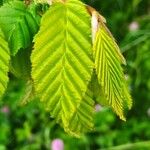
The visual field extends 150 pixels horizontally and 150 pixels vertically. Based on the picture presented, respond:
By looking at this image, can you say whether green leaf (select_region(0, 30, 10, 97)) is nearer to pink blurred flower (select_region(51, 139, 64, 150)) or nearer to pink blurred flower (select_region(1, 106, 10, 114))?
pink blurred flower (select_region(51, 139, 64, 150))

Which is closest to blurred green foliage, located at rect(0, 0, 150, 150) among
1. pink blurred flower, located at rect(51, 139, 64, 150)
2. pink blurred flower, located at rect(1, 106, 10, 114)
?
pink blurred flower, located at rect(1, 106, 10, 114)

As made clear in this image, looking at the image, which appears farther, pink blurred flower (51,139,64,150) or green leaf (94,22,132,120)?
pink blurred flower (51,139,64,150)

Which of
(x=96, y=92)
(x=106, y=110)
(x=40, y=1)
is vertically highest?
(x=40, y=1)

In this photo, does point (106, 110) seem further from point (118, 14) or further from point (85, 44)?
point (85, 44)

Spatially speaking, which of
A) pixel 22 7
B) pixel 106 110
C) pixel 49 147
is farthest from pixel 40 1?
pixel 106 110

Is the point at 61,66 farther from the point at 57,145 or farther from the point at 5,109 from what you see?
the point at 5,109

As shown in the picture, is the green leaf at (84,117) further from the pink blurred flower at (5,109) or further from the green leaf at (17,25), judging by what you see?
the pink blurred flower at (5,109)
